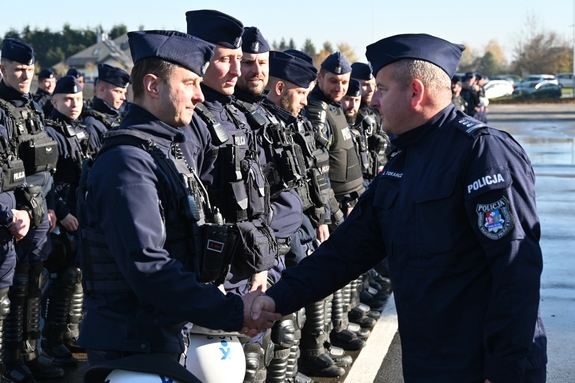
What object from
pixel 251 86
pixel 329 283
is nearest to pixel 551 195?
pixel 251 86

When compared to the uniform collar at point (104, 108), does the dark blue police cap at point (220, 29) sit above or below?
above

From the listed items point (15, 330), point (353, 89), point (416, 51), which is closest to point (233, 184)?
point (416, 51)

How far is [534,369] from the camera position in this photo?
10.1 feet

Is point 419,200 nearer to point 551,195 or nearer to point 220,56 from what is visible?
point 220,56

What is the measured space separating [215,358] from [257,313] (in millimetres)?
525

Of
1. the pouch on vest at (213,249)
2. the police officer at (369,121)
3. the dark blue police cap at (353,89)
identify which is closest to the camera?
the pouch on vest at (213,249)

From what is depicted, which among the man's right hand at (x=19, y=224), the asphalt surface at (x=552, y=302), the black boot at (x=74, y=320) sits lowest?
the asphalt surface at (x=552, y=302)

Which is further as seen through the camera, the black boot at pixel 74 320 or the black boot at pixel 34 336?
the black boot at pixel 74 320

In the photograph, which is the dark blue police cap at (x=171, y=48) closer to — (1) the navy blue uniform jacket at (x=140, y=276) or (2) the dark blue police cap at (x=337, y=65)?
(1) the navy blue uniform jacket at (x=140, y=276)

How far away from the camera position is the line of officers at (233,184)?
4469 mm

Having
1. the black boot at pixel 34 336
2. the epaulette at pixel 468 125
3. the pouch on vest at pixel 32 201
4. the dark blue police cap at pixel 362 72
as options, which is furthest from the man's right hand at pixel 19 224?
the dark blue police cap at pixel 362 72

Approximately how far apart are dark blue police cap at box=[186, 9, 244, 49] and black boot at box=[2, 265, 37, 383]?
8.01 feet

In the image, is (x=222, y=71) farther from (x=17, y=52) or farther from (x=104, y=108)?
(x=104, y=108)

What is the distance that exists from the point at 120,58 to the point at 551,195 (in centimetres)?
7446
